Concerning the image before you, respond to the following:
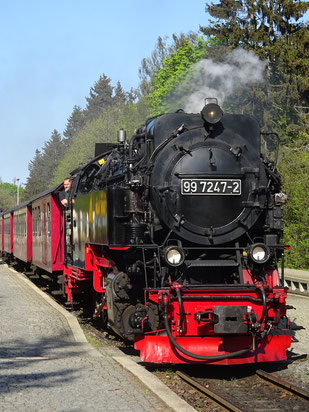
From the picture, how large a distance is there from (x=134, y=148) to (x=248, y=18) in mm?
26440

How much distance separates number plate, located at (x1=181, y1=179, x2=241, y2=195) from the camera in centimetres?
764

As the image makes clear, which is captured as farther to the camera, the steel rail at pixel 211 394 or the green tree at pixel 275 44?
the green tree at pixel 275 44

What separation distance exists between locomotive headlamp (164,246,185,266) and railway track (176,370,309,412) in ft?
4.29

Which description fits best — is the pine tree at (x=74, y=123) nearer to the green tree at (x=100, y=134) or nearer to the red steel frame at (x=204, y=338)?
the green tree at (x=100, y=134)

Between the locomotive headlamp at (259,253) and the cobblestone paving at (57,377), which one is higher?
the locomotive headlamp at (259,253)

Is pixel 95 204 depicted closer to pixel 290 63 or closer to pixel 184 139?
pixel 184 139

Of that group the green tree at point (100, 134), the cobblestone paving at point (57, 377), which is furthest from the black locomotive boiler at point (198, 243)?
the green tree at point (100, 134)

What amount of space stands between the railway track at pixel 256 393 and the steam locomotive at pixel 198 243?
27 centimetres

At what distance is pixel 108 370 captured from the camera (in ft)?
23.2

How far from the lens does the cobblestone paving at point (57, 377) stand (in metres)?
5.62

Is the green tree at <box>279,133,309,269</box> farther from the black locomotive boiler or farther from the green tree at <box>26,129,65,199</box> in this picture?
the green tree at <box>26,129,65,199</box>

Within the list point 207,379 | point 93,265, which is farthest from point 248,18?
point 207,379

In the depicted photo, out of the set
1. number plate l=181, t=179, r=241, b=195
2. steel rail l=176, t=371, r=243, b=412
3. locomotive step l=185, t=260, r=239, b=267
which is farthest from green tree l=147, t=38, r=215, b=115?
steel rail l=176, t=371, r=243, b=412

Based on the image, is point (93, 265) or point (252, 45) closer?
point (93, 265)
